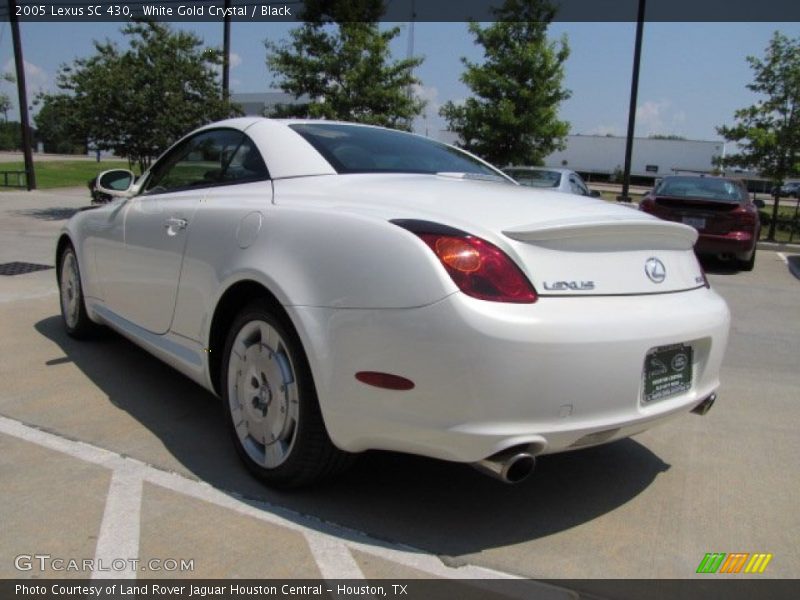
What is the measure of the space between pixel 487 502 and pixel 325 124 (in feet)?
6.56

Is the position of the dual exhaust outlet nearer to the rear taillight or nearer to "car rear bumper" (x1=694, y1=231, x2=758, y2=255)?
the rear taillight

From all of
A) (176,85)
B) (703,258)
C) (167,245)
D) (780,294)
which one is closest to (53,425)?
(167,245)

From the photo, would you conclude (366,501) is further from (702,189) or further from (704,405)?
(702,189)

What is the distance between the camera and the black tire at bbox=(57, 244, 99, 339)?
4.97 meters

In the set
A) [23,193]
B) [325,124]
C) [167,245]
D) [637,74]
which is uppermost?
[637,74]

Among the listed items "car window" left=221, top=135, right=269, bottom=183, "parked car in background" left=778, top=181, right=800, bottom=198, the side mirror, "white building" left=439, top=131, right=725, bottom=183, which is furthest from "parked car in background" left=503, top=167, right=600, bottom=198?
"white building" left=439, top=131, right=725, bottom=183

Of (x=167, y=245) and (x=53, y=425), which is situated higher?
(x=167, y=245)

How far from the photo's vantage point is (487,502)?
2.95m

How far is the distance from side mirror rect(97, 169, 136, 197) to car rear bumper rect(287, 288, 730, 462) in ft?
7.81

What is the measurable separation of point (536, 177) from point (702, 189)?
2.52 metres

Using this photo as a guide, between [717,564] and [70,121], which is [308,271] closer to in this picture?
[717,564]

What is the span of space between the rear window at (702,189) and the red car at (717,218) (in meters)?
0.01

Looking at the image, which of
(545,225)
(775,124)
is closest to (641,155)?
(775,124)

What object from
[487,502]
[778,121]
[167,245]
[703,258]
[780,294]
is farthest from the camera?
[778,121]
